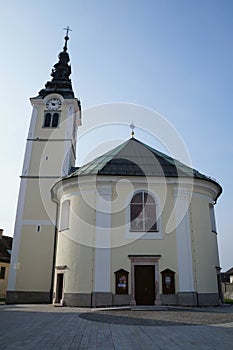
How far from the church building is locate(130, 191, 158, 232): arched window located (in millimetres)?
58

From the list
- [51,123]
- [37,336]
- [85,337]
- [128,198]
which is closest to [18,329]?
[37,336]

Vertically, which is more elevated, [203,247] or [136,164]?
[136,164]

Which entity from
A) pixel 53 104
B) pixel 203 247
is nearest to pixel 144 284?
pixel 203 247

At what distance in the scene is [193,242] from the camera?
17531mm

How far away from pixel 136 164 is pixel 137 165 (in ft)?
0.54

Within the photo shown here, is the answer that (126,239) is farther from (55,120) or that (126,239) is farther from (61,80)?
(61,80)

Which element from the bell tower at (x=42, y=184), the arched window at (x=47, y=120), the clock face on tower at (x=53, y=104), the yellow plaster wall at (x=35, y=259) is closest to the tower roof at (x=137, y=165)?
the bell tower at (x=42, y=184)

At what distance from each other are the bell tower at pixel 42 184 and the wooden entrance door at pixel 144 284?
745cm

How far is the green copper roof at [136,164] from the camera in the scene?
61.5 ft

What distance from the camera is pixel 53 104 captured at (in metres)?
27.9

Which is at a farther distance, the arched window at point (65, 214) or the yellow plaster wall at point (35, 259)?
the yellow plaster wall at point (35, 259)

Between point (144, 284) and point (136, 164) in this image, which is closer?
point (144, 284)

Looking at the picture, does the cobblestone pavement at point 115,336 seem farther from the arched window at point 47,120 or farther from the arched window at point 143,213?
the arched window at point 47,120

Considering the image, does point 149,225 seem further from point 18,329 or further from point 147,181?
point 18,329
